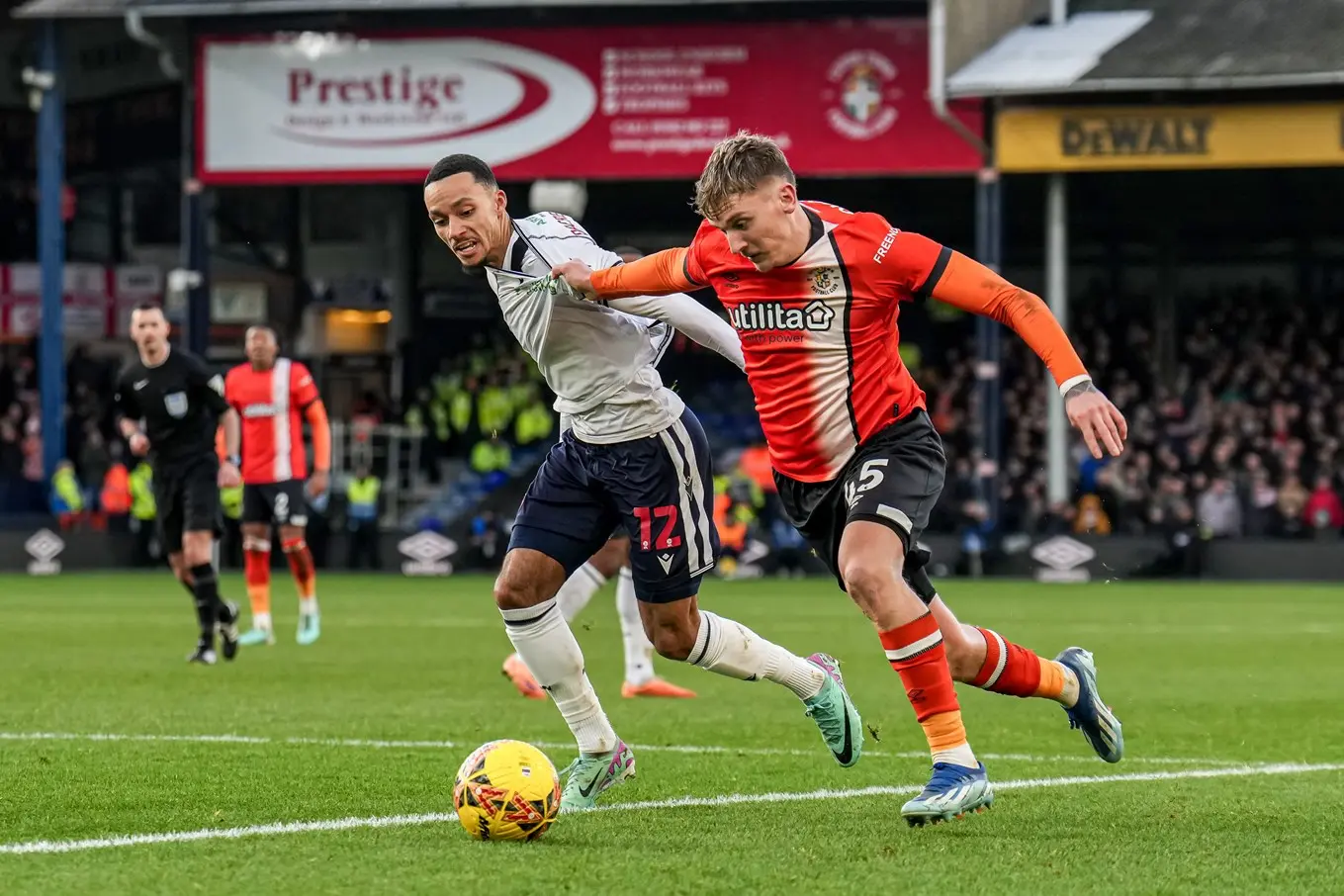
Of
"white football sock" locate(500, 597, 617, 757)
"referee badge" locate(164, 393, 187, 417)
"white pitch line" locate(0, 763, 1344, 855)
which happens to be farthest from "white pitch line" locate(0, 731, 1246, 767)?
"referee badge" locate(164, 393, 187, 417)

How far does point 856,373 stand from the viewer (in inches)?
251

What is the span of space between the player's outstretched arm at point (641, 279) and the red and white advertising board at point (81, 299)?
3204 cm

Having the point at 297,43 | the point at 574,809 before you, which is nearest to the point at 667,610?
the point at 574,809

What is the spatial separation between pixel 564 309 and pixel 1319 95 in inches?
870

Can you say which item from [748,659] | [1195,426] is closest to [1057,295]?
[1195,426]

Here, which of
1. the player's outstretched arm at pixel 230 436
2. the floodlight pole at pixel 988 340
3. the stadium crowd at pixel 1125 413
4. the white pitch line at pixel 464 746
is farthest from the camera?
the stadium crowd at pixel 1125 413

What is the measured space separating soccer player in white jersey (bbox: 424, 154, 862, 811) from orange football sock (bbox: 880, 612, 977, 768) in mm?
684

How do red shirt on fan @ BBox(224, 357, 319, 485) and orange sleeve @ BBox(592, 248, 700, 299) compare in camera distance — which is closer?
orange sleeve @ BBox(592, 248, 700, 299)

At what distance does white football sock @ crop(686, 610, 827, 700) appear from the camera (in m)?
6.86

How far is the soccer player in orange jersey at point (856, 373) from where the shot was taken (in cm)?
611

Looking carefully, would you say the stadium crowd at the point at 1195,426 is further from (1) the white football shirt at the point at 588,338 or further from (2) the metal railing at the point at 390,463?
(1) the white football shirt at the point at 588,338

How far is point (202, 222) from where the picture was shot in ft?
97.9

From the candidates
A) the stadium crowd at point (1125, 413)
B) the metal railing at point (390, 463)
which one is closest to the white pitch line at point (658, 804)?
the stadium crowd at point (1125, 413)

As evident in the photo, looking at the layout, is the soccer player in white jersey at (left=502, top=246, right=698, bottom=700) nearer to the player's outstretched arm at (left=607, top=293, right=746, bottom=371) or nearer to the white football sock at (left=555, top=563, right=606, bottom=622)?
the white football sock at (left=555, top=563, right=606, bottom=622)
